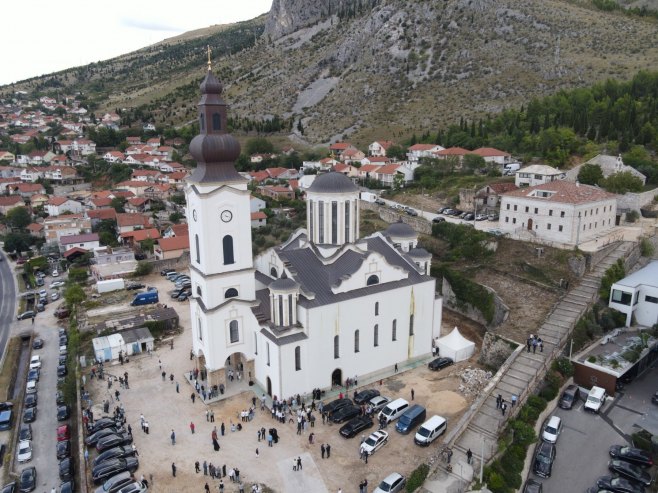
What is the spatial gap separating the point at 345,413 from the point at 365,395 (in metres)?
2.48

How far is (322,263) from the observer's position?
3400cm

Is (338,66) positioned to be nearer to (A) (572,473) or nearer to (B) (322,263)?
(B) (322,263)

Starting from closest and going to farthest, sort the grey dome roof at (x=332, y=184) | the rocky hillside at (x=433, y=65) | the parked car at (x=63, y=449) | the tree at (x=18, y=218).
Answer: the parked car at (x=63, y=449)
the grey dome roof at (x=332, y=184)
the tree at (x=18, y=218)
the rocky hillside at (x=433, y=65)

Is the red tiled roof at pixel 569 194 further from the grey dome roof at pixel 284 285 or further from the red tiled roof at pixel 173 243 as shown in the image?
the red tiled roof at pixel 173 243

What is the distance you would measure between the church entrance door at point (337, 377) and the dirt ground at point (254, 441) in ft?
8.63

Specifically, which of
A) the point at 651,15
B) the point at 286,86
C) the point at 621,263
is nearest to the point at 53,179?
the point at 286,86

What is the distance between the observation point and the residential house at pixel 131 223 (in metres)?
75.5

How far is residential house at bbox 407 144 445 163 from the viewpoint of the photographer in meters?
85.9

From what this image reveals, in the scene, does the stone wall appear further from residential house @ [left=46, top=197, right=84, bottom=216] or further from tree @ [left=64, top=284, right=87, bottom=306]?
residential house @ [left=46, top=197, right=84, bottom=216]

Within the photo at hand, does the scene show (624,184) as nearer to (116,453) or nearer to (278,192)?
(278,192)

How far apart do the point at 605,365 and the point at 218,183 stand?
2811 centimetres

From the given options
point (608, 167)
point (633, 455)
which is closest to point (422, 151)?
point (608, 167)

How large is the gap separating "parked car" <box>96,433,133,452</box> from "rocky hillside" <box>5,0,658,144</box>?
9396 cm

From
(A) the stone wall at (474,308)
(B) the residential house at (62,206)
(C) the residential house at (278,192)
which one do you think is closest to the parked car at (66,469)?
(A) the stone wall at (474,308)
